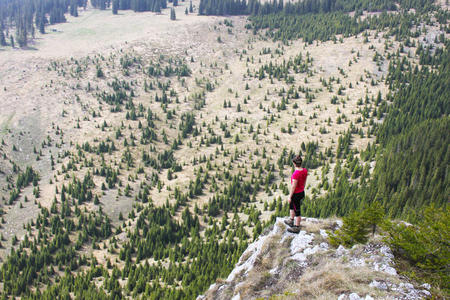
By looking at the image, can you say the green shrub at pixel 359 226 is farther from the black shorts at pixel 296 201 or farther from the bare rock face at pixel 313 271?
the black shorts at pixel 296 201

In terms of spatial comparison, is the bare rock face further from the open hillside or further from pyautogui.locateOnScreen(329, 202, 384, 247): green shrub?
the open hillside

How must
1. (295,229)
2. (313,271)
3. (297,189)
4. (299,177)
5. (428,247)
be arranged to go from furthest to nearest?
(295,229) → (297,189) → (299,177) → (313,271) → (428,247)

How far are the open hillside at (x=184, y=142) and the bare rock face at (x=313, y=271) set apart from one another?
125ft

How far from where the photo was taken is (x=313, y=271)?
584 inches

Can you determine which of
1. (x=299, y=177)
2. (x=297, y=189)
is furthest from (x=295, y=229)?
(x=299, y=177)

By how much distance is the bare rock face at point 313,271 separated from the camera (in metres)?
12.6

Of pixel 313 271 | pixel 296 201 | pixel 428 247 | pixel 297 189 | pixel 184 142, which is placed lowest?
pixel 184 142

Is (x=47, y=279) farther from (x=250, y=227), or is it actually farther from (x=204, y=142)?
(x=204, y=142)

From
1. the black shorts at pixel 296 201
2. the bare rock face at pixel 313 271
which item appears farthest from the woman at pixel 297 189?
the bare rock face at pixel 313 271

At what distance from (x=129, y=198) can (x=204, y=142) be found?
3218 centimetres

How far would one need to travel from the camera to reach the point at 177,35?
184 metres

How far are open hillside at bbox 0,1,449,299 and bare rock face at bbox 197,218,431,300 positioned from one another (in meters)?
38.2

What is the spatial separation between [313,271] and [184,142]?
101 metres

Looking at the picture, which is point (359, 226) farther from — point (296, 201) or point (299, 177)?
point (299, 177)
